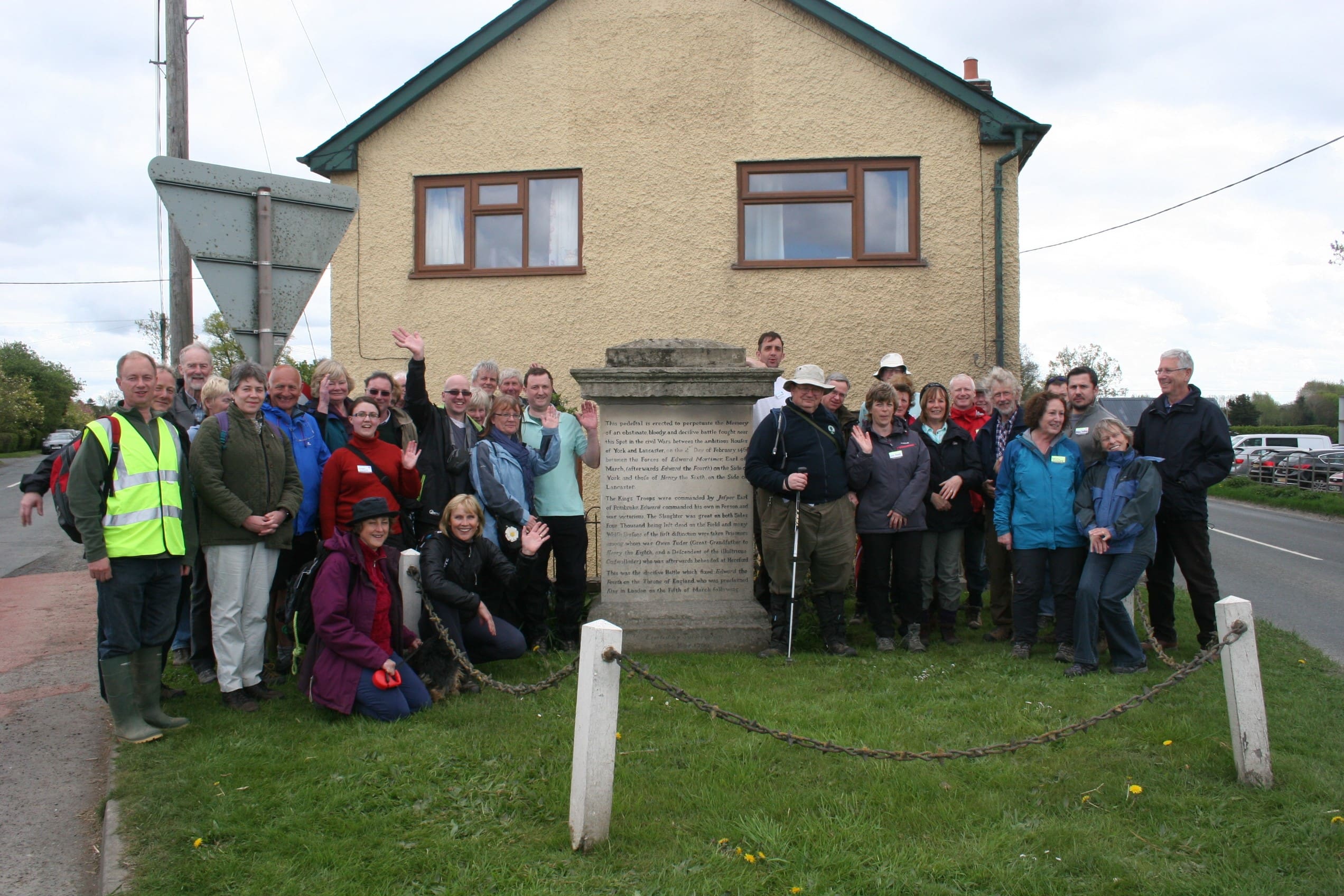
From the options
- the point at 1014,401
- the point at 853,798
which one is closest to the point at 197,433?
the point at 853,798

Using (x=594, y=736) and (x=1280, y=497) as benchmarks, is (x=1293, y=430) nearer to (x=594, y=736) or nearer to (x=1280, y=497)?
(x=1280, y=497)

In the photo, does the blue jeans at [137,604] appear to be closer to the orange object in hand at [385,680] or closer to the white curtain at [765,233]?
the orange object in hand at [385,680]

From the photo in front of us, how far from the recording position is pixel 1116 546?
5836 mm

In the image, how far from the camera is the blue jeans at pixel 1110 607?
5.81 m

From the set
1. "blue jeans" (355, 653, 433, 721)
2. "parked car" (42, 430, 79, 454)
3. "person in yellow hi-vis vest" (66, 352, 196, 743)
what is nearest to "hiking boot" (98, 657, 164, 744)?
"person in yellow hi-vis vest" (66, 352, 196, 743)

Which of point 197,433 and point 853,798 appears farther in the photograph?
point 197,433

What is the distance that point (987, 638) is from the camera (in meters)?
6.91

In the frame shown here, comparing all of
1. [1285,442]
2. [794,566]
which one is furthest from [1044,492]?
[1285,442]

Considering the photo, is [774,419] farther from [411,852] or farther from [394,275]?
[394,275]

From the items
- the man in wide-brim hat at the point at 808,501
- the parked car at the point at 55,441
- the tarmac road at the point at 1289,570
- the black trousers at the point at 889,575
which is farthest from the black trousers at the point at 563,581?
the parked car at the point at 55,441

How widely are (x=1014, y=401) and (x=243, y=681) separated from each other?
5488 mm

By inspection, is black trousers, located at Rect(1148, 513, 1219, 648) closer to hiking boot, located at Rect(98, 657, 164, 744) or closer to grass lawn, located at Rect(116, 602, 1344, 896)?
grass lawn, located at Rect(116, 602, 1344, 896)

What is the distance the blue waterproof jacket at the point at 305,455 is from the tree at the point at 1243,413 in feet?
192

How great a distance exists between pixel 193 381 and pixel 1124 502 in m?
6.18
